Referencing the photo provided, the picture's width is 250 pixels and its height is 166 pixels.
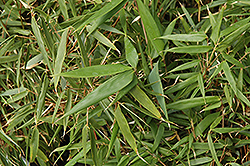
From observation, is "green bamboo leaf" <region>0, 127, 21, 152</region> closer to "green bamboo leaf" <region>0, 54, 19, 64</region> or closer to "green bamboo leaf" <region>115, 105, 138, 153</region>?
"green bamboo leaf" <region>0, 54, 19, 64</region>

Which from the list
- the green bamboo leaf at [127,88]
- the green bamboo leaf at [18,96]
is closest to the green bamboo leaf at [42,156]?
the green bamboo leaf at [18,96]

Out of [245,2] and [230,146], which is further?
[230,146]

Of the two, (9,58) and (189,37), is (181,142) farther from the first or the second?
(9,58)

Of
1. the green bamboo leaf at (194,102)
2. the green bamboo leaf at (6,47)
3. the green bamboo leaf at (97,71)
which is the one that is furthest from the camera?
the green bamboo leaf at (6,47)

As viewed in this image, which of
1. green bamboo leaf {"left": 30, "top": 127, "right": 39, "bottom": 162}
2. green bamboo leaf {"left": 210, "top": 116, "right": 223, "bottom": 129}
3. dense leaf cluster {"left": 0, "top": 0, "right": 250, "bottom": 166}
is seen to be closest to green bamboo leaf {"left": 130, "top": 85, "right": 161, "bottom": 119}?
dense leaf cluster {"left": 0, "top": 0, "right": 250, "bottom": 166}

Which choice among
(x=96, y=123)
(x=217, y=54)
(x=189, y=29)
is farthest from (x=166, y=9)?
(x=96, y=123)

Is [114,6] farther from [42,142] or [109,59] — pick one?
[42,142]

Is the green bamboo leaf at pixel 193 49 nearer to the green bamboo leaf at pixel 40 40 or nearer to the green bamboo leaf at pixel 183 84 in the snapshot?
the green bamboo leaf at pixel 183 84
